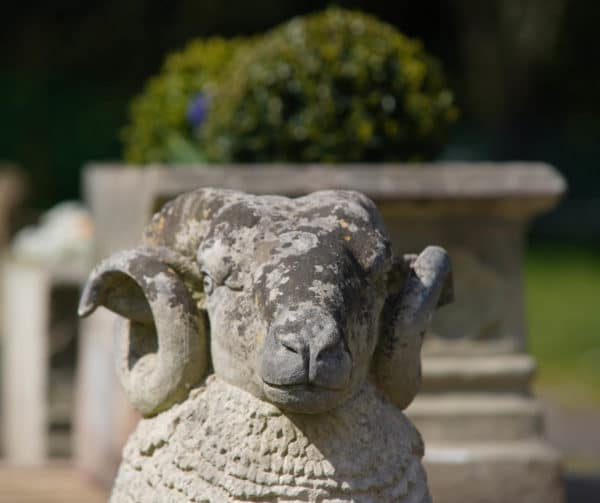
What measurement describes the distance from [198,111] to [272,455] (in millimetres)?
3215

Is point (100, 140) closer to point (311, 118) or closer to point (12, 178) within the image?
point (12, 178)

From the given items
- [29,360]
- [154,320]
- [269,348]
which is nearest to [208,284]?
[154,320]

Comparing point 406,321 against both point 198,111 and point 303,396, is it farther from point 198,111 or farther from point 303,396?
point 198,111

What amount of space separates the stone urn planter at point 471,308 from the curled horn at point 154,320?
1521 mm

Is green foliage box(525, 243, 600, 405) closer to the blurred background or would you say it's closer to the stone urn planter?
the blurred background

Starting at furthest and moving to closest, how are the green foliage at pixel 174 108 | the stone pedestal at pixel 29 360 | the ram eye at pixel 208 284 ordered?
the stone pedestal at pixel 29 360 → the green foliage at pixel 174 108 → the ram eye at pixel 208 284

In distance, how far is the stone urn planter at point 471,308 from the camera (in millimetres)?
4695

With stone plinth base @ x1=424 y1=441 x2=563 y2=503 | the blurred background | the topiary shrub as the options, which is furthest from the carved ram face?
the blurred background

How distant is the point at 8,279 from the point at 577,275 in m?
6.70

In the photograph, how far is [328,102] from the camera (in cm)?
515

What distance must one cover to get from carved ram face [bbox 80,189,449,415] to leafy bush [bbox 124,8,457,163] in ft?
6.79

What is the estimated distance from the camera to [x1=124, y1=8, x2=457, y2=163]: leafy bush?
16.9 feet

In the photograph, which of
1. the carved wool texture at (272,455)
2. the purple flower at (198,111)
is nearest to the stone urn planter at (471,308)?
the purple flower at (198,111)

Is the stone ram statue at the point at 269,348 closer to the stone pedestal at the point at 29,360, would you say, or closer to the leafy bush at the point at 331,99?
the leafy bush at the point at 331,99
